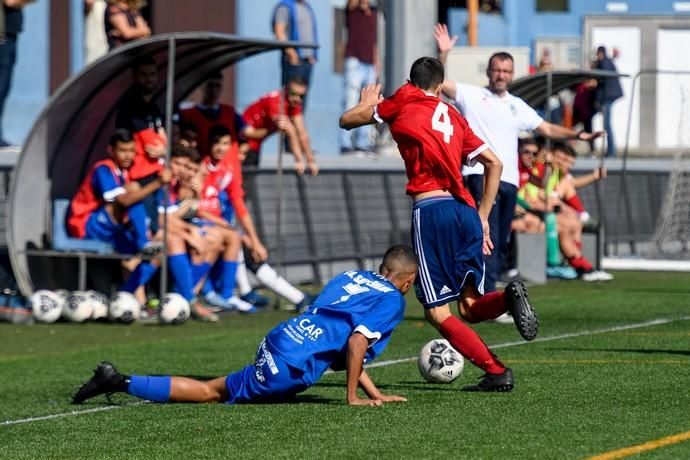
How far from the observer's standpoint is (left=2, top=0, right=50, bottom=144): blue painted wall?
78.1 ft

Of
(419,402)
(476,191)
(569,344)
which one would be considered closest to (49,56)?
(476,191)

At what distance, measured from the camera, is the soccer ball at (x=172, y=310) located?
51.6 feet

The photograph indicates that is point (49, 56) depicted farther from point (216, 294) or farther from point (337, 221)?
point (216, 294)

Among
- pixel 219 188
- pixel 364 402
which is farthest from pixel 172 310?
pixel 364 402

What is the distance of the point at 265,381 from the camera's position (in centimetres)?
973

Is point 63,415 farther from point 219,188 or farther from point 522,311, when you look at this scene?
point 219,188

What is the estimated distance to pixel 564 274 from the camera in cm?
2127

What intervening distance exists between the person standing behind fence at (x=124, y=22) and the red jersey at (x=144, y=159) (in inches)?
51.6

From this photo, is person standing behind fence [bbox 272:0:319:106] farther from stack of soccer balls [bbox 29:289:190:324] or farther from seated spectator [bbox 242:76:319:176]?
stack of soccer balls [bbox 29:289:190:324]

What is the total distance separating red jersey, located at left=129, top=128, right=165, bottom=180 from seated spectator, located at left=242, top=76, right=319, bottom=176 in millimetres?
1442

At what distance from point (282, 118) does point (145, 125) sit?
4.92 feet

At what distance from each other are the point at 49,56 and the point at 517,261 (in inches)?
309

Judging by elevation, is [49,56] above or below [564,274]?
above

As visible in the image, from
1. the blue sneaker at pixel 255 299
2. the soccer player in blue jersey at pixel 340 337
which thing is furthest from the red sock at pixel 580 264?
the soccer player in blue jersey at pixel 340 337
